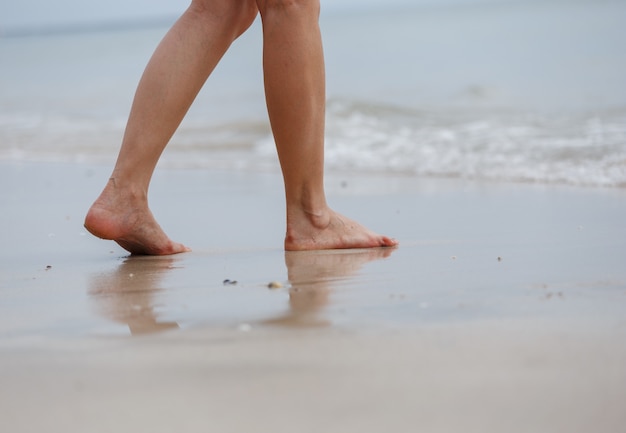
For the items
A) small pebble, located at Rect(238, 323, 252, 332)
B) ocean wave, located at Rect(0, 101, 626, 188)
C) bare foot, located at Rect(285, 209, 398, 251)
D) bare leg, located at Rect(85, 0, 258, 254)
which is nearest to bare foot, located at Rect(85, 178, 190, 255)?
bare leg, located at Rect(85, 0, 258, 254)

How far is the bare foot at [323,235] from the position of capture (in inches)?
87.4

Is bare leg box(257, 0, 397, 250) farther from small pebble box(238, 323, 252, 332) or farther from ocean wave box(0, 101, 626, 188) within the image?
ocean wave box(0, 101, 626, 188)

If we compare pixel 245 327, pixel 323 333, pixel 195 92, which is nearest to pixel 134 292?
pixel 245 327

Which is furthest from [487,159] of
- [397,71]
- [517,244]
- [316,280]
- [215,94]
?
[397,71]

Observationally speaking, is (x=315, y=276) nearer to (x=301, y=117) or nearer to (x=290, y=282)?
(x=290, y=282)

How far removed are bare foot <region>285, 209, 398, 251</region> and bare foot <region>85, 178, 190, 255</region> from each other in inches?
11.7

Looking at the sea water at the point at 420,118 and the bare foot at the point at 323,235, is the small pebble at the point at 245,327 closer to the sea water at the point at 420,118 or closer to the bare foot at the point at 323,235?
the bare foot at the point at 323,235

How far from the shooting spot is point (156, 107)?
2104 millimetres

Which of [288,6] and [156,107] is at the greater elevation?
[288,6]

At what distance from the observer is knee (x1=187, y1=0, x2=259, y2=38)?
7.04ft

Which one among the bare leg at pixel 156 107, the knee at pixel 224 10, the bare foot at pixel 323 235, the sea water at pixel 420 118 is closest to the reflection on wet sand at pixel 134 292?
the bare leg at pixel 156 107

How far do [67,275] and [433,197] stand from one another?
1.57 metres

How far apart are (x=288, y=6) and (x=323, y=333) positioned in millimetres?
955

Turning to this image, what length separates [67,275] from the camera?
1.98 m
